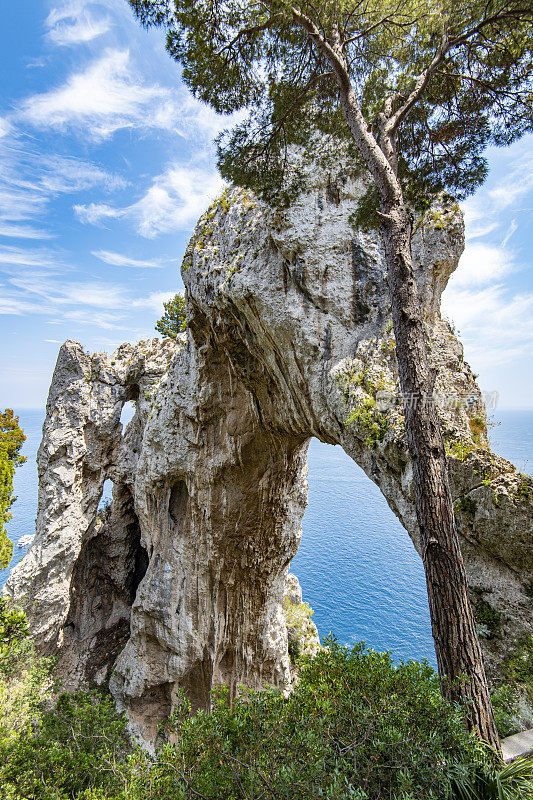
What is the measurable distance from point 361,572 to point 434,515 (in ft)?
101

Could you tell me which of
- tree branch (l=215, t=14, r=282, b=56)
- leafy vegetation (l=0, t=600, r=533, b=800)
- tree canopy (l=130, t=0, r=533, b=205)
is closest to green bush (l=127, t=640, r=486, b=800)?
leafy vegetation (l=0, t=600, r=533, b=800)

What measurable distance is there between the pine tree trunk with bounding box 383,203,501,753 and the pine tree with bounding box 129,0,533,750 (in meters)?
0.01

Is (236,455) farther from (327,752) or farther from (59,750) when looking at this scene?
(327,752)

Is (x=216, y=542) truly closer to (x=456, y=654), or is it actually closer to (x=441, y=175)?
(x=456, y=654)

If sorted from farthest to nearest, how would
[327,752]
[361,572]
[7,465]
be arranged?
1. [361,572]
2. [7,465]
3. [327,752]

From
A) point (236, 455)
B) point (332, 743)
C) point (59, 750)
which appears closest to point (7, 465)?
point (236, 455)

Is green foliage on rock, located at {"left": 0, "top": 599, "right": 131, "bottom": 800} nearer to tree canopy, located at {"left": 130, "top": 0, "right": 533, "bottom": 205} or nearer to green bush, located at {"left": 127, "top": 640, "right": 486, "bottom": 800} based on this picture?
green bush, located at {"left": 127, "top": 640, "right": 486, "bottom": 800}

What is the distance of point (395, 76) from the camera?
6871mm

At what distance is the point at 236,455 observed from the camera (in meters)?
12.1

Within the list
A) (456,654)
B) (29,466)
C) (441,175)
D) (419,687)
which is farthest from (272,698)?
(29,466)

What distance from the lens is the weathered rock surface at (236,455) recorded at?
5.93m

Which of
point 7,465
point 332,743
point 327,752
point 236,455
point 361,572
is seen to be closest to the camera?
point 327,752

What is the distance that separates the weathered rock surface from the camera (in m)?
5.93

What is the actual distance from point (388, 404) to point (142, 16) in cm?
728
